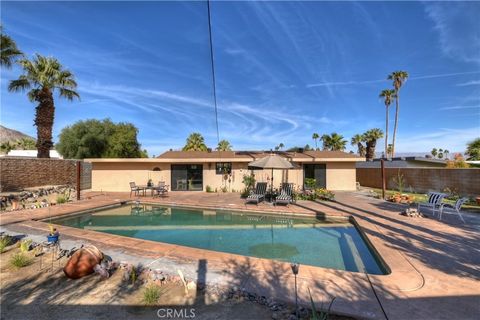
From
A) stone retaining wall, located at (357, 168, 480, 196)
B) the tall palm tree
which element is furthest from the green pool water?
the tall palm tree

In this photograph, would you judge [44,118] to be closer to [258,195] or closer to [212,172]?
[212,172]

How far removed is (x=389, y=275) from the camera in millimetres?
4457

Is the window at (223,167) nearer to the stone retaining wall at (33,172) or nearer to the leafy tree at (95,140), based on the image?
the stone retaining wall at (33,172)

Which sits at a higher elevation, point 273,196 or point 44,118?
point 44,118

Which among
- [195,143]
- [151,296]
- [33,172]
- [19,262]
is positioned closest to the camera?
[151,296]

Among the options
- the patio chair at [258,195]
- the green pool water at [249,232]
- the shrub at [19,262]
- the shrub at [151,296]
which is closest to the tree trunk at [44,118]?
the green pool water at [249,232]

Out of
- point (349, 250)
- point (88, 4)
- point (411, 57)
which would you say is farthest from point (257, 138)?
point (349, 250)

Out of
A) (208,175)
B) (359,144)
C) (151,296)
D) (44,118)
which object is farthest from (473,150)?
(44,118)

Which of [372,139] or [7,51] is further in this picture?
[372,139]

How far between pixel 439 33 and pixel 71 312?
63.7 feet

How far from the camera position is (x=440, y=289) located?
388 cm

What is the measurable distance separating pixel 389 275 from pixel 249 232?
5051 mm

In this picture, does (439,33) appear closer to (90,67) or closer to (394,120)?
(90,67)

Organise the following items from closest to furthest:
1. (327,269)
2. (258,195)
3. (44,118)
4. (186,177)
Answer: (327,269) < (258,195) < (44,118) < (186,177)
